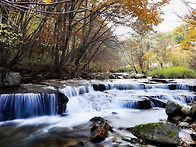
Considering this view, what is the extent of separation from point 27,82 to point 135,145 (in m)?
6.76

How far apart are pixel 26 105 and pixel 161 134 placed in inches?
176

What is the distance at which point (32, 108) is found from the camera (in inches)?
211

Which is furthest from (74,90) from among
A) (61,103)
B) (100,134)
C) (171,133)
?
(171,133)

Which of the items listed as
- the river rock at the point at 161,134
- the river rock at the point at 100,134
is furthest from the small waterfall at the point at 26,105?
the river rock at the point at 161,134

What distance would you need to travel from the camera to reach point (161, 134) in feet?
10.8

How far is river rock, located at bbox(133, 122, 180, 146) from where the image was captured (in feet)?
10.5

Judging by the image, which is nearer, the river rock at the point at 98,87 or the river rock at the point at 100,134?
the river rock at the point at 100,134

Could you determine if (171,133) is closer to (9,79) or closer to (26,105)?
(26,105)

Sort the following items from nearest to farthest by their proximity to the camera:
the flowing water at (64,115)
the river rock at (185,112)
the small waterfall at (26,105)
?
the flowing water at (64,115)
the river rock at (185,112)
the small waterfall at (26,105)

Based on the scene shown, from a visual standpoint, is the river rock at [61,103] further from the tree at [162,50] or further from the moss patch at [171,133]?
the tree at [162,50]

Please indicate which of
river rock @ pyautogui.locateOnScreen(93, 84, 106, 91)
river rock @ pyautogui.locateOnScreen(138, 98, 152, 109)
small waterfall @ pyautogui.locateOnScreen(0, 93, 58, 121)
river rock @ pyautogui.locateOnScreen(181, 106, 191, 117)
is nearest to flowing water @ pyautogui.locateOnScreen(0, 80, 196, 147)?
small waterfall @ pyautogui.locateOnScreen(0, 93, 58, 121)

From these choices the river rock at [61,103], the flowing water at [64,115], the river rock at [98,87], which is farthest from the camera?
the river rock at [98,87]

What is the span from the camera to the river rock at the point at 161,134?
3.19 meters

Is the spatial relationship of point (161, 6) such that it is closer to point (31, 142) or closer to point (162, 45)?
point (31, 142)
